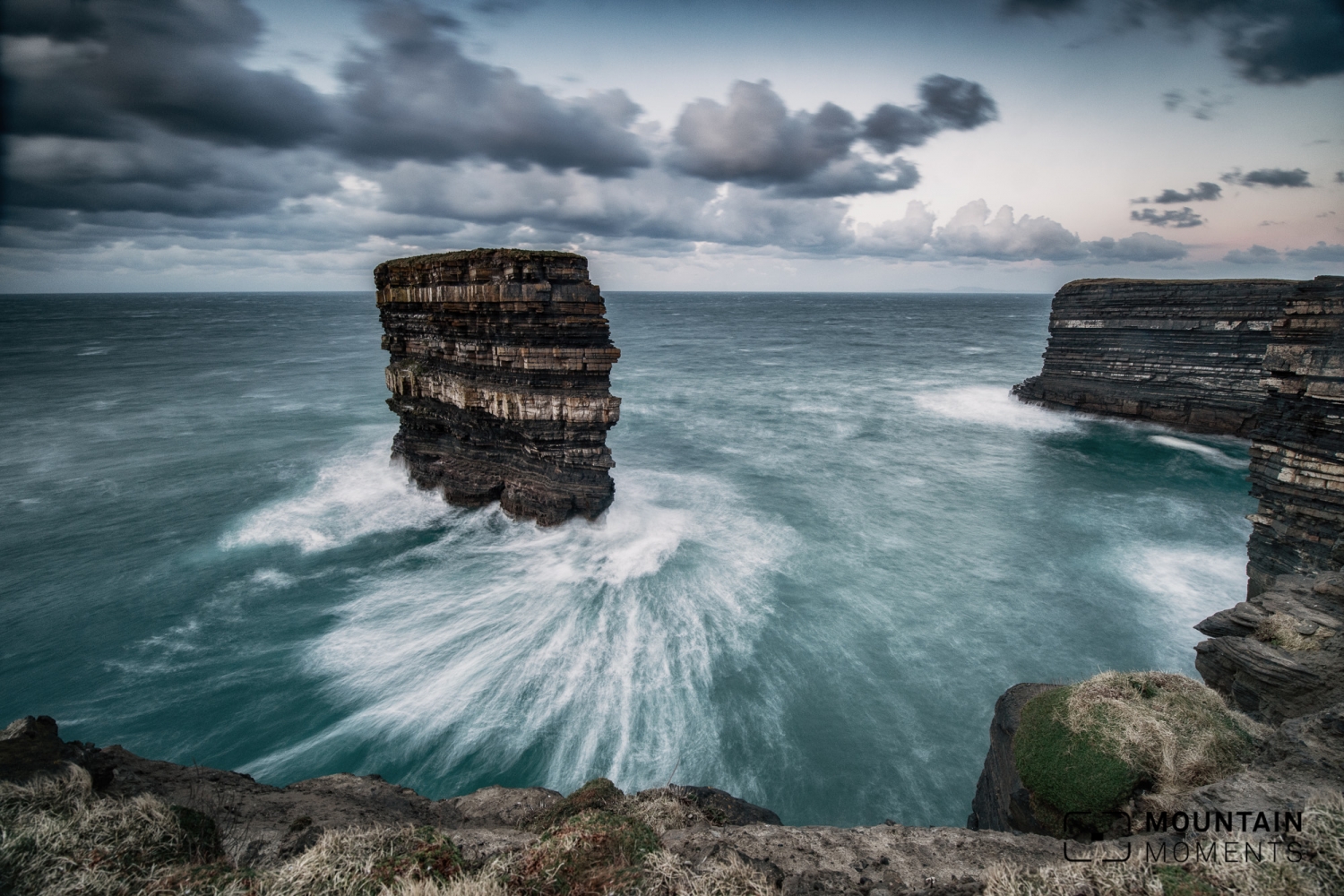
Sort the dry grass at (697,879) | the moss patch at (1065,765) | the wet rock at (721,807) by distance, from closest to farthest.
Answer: the dry grass at (697,879), the moss patch at (1065,765), the wet rock at (721,807)

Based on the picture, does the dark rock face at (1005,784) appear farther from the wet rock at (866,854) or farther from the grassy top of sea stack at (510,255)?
the grassy top of sea stack at (510,255)

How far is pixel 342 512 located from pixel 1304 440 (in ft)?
90.5

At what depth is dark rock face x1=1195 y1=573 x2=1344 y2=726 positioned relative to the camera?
802 cm

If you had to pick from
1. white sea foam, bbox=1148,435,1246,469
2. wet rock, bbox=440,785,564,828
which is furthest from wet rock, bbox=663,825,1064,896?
white sea foam, bbox=1148,435,1246,469

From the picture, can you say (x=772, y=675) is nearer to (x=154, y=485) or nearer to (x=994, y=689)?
(x=994, y=689)

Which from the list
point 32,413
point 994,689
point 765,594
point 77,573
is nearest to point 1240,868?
point 994,689

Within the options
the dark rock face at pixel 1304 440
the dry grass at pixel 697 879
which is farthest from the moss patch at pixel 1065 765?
the dark rock face at pixel 1304 440

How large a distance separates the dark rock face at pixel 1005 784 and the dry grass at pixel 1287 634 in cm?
384

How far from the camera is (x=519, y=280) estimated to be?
17688mm

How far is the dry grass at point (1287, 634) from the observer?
8.61m

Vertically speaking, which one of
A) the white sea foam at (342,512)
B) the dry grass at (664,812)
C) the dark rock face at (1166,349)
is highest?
the dark rock face at (1166,349)

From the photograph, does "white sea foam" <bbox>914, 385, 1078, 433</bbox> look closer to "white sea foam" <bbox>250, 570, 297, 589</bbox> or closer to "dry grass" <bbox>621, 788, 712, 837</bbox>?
"dry grass" <bbox>621, 788, 712, 837</bbox>

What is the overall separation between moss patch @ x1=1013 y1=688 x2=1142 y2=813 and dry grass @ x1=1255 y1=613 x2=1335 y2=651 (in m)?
4.27

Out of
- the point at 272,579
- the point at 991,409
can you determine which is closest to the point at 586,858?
the point at 272,579
